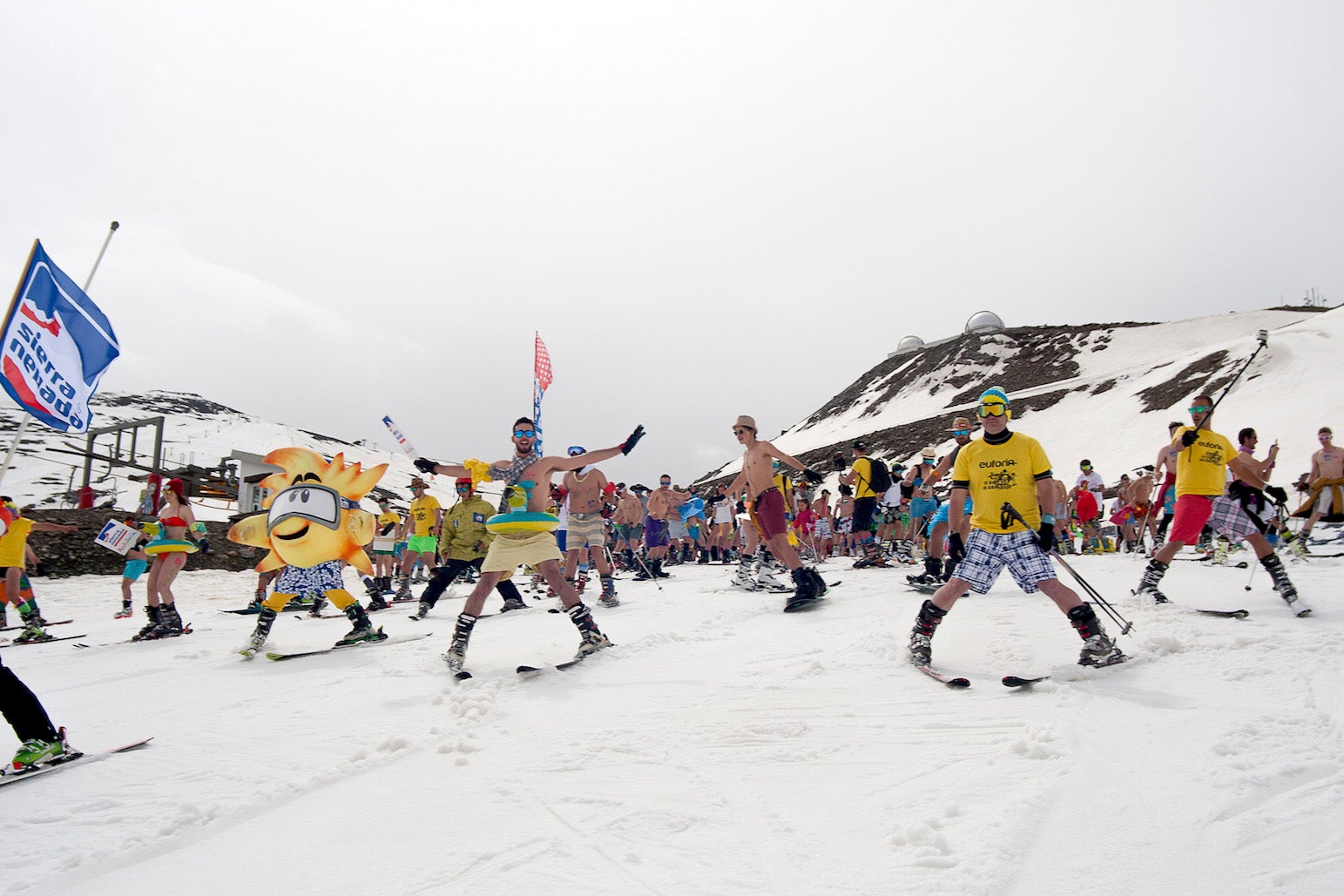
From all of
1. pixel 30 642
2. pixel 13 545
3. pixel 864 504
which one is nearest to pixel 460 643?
pixel 30 642

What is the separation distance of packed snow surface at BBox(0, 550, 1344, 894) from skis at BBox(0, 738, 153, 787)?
0.05 m

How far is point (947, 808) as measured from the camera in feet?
8.12

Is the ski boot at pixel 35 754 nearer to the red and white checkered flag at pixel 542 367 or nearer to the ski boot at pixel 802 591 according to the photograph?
the ski boot at pixel 802 591

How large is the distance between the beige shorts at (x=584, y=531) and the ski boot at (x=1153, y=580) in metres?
6.05

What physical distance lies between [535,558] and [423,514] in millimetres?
5739

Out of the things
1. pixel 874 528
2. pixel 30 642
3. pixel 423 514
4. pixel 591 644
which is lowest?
pixel 30 642

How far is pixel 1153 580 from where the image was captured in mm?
6230

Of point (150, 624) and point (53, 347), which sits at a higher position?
point (53, 347)

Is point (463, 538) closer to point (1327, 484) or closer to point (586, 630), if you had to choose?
point (586, 630)

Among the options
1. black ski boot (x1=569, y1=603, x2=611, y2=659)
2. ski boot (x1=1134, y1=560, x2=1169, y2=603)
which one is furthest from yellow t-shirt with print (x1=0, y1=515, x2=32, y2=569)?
ski boot (x1=1134, y1=560, x2=1169, y2=603)

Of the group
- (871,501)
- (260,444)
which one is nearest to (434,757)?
(871,501)

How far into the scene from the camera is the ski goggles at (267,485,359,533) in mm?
6426

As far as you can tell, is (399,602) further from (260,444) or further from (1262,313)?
(1262,313)

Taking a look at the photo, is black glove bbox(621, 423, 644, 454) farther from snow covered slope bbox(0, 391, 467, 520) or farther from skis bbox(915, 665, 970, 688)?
snow covered slope bbox(0, 391, 467, 520)
